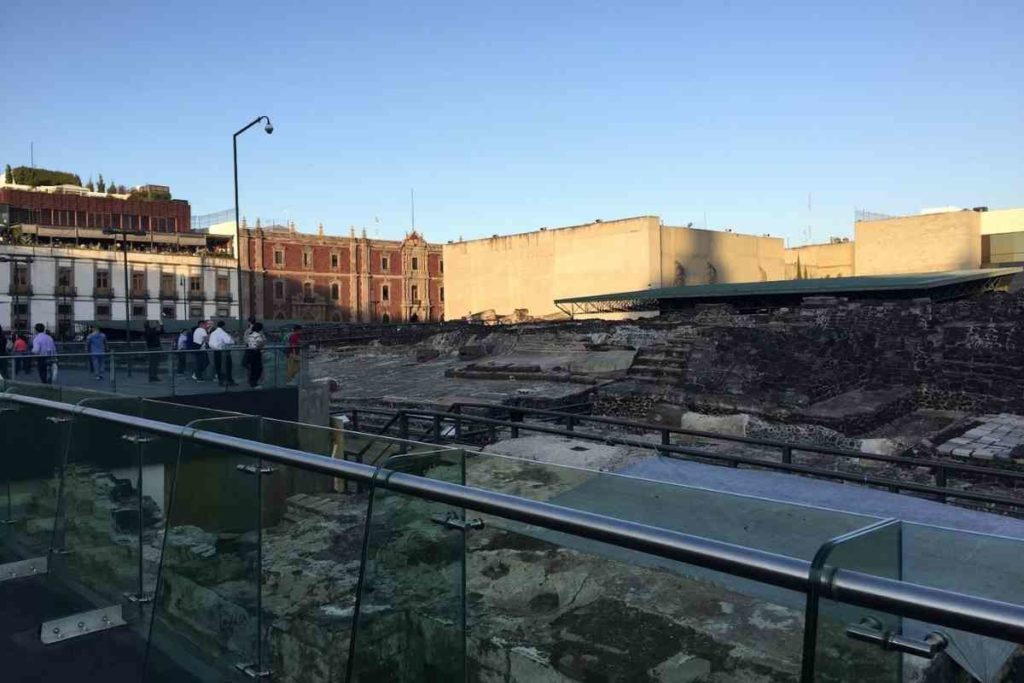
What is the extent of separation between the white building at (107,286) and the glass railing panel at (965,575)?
175 feet

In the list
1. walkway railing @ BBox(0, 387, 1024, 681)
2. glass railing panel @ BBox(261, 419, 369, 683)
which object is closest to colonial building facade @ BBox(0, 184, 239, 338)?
walkway railing @ BBox(0, 387, 1024, 681)

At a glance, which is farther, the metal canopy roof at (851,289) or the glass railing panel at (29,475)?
the metal canopy roof at (851,289)

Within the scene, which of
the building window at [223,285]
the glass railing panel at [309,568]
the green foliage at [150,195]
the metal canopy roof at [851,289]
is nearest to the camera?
the glass railing panel at [309,568]

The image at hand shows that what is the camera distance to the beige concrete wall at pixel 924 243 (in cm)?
4544

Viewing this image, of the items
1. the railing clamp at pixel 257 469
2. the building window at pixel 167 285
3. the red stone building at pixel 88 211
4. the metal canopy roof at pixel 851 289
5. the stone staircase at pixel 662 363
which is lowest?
the stone staircase at pixel 662 363

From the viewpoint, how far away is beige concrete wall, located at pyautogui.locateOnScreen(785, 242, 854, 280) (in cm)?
5756

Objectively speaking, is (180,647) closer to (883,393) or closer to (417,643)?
(417,643)

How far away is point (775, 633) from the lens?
7.09 ft

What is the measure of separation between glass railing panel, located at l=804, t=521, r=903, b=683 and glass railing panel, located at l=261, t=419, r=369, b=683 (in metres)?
1.63

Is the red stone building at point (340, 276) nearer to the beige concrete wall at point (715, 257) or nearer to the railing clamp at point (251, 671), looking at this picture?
the beige concrete wall at point (715, 257)

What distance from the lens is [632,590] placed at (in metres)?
2.43

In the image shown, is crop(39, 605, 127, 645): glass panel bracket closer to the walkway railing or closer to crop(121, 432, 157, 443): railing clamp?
the walkway railing

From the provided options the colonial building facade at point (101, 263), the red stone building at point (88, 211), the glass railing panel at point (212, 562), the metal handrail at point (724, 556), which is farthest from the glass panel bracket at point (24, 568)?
the red stone building at point (88, 211)

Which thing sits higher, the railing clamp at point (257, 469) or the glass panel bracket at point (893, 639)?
the railing clamp at point (257, 469)
